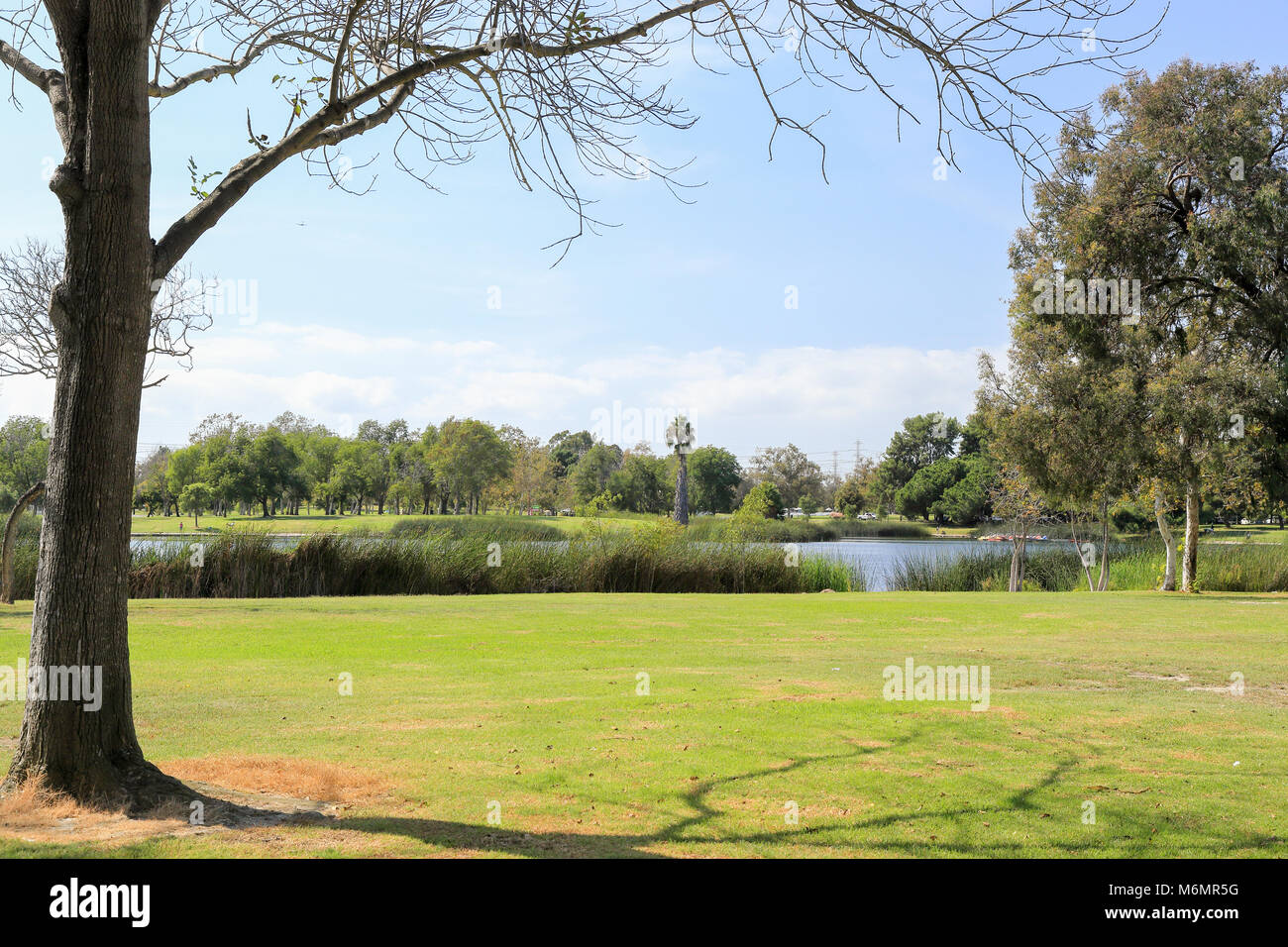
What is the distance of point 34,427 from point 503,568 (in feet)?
142

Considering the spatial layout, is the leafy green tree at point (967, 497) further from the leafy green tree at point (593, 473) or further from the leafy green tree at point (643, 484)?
the leafy green tree at point (593, 473)

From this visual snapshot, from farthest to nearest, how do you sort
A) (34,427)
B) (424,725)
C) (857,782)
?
1. (34,427)
2. (424,725)
3. (857,782)

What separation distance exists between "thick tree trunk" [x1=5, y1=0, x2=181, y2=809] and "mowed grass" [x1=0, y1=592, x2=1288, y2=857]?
0.80 metres

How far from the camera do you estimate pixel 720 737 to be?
727cm

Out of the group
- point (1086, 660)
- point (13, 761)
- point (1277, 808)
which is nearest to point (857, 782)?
point (1277, 808)

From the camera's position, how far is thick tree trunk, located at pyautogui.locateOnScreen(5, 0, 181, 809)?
5.06 meters

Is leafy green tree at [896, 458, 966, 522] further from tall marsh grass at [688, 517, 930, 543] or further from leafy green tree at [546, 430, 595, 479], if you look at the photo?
leafy green tree at [546, 430, 595, 479]

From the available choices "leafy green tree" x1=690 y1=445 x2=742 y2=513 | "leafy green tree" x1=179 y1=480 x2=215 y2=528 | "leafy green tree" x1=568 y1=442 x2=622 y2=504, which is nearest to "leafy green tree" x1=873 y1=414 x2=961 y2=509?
"leafy green tree" x1=690 y1=445 x2=742 y2=513

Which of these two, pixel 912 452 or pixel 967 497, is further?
pixel 912 452

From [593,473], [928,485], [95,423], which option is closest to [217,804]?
[95,423]

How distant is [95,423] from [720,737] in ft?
15.7

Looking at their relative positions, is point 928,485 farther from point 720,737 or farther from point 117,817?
→ point 117,817
